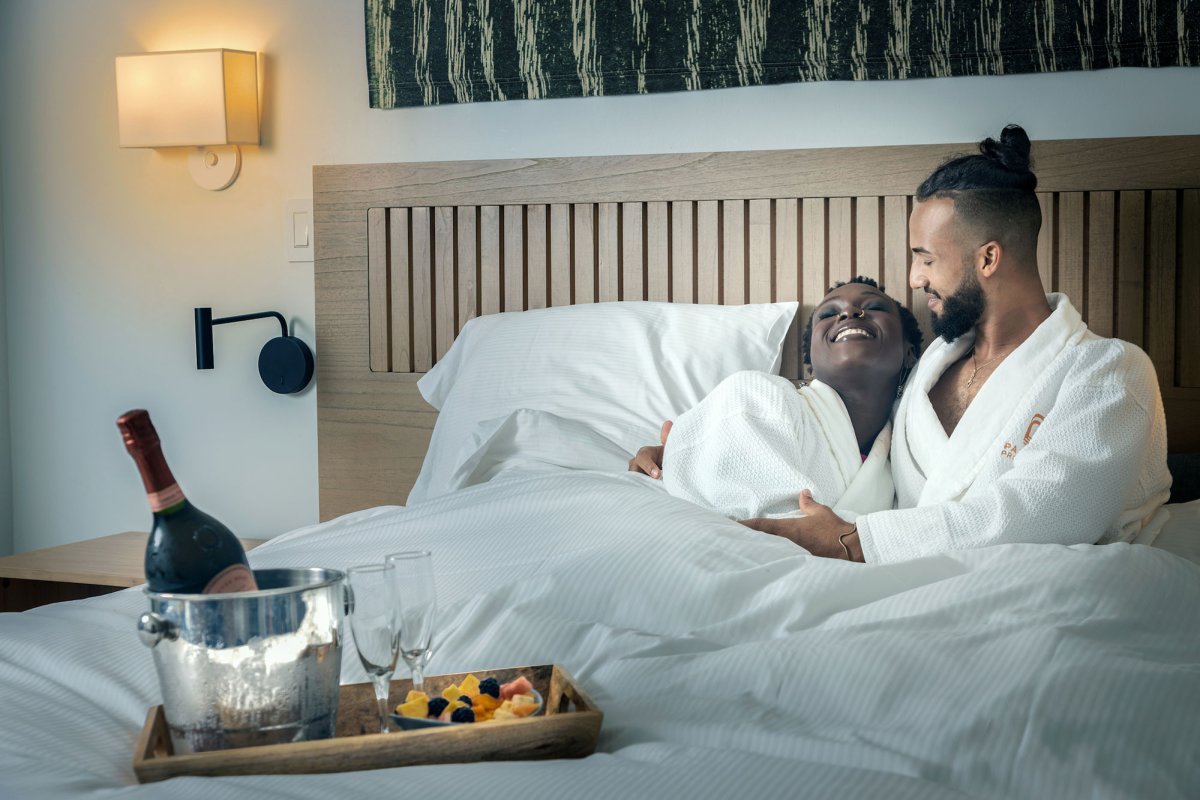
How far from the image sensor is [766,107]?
2.19 metres

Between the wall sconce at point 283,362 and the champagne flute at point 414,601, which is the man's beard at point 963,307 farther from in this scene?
the wall sconce at point 283,362

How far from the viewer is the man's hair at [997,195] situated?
5.51 feet

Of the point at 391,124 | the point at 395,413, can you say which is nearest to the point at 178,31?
the point at 391,124

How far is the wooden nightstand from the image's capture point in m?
2.11

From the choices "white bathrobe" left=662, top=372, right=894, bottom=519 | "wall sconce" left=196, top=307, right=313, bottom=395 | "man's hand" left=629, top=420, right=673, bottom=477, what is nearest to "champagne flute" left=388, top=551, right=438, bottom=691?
"white bathrobe" left=662, top=372, right=894, bottom=519

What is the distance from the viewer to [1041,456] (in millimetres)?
1389

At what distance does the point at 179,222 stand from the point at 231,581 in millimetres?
2012

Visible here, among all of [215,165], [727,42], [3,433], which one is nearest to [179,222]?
[215,165]

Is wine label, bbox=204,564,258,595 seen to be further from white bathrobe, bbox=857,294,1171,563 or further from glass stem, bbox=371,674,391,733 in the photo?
white bathrobe, bbox=857,294,1171,563

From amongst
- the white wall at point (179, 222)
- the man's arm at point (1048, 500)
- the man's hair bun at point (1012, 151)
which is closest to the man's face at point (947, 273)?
the man's hair bun at point (1012, 151)

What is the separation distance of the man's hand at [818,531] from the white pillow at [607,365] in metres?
0.51

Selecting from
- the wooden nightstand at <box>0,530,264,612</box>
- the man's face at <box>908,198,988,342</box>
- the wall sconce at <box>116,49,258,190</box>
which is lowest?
the wooden nightstand at <box>0,530,264,612</box>

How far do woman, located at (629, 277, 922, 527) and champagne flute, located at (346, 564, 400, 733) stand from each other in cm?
81

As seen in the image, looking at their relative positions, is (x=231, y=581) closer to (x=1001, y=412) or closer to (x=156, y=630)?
(x=156, y=630)
